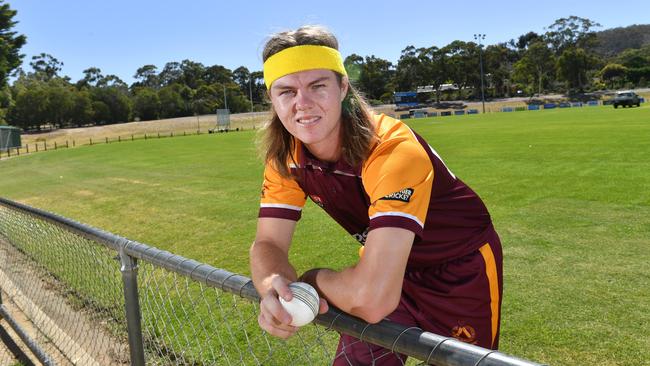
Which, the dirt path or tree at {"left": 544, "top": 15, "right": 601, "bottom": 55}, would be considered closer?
the dirt path

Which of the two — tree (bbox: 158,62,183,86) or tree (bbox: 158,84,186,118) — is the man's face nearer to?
tree (bbox: 158,84,186,118)

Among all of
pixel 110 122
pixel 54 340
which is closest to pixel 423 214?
pixel 54 340

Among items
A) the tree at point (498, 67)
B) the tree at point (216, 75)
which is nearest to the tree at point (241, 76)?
the tree at point (216, 75)

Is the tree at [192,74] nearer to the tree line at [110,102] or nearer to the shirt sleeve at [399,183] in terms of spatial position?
the tree line at [110,102]

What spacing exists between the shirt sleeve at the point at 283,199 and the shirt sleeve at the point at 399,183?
57 centimetres

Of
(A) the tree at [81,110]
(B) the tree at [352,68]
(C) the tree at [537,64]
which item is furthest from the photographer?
(C) the tree at [537,64]

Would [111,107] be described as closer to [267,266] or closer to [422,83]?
[422,83]

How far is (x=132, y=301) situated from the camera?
9.19 ft

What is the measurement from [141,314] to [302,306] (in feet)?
5.96

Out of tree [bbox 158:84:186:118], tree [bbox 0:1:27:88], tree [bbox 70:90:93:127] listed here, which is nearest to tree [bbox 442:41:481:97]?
tree [bbox 158:84:186:118]

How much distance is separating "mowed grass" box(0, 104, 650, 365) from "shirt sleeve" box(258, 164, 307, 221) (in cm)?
148

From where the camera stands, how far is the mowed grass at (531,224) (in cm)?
448

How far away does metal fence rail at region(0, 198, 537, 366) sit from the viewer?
177 cm

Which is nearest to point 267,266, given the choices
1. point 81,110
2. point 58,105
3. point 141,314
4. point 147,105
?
point 141,314
